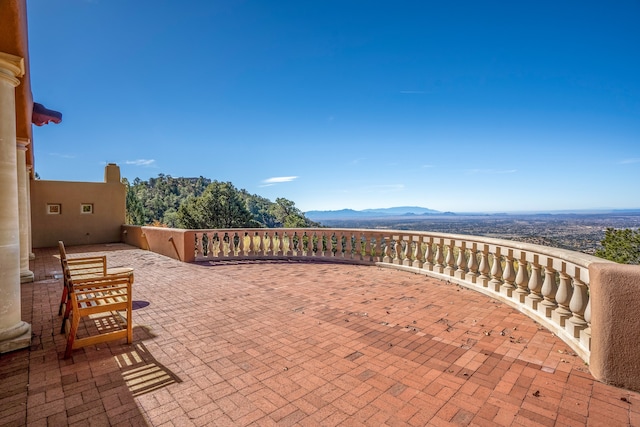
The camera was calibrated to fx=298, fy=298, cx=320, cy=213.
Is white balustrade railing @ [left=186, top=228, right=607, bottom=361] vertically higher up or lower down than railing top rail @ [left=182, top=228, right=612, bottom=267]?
lower down

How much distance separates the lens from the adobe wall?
12.6 metres

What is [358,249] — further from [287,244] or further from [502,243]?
[502,243]

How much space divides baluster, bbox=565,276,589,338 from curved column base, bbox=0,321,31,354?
20.6 ft

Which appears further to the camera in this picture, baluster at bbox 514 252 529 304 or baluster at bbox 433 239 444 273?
baluster at bbox 433 239 444 273

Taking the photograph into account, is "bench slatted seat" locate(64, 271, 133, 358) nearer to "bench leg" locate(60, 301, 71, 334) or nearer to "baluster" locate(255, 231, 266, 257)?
"bench leg" locate(60, 301, 71, 334)

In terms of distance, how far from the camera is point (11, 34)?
3.15 meters

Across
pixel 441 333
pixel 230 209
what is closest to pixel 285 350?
pixel 441 333

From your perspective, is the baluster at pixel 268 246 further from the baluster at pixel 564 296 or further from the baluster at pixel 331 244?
the baluster at pixel 564 296

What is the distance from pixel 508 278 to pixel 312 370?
394 centimetres

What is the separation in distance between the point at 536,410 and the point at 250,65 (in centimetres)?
1425

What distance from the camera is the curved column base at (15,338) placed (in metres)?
3.29

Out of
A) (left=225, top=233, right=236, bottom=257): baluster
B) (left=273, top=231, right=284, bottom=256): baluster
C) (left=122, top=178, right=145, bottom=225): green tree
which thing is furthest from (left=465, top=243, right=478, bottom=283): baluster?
(left=122, top=178, right=145, bottom=225): green tree

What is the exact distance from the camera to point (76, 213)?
527 inches

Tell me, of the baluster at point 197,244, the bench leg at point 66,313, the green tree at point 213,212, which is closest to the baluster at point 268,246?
the baluster at point 197,244
